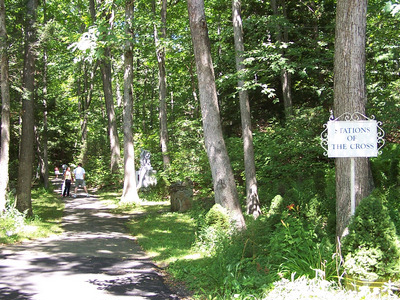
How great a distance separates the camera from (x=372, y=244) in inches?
199

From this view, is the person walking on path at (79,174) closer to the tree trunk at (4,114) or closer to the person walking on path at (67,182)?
the person walking on path at (67,182)

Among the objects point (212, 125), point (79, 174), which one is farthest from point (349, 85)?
point (79, 174)

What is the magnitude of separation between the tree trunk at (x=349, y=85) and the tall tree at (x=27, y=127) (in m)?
10.8

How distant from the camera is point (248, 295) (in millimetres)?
5504

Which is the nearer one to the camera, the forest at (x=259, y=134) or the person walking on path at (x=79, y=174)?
the forest at (x=259, y=134)

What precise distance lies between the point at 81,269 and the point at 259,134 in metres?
10.4

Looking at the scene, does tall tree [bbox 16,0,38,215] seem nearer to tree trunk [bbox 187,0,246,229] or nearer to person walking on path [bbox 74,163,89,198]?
tree trunk [bbox 187,0,246,229]

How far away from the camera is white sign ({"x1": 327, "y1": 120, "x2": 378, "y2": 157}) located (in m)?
5.79

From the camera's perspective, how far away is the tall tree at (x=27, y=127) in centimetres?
1363

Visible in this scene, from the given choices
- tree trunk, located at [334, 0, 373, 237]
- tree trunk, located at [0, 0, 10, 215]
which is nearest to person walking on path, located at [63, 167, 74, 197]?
tree trunk, located at [0, 0, 10, 215]

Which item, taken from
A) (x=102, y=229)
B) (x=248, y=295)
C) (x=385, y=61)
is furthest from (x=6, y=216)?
(x=385, y=61)

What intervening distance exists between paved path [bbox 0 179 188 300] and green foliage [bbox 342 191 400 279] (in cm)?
287

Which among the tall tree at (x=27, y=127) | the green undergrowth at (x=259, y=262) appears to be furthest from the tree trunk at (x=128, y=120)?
the green undergrowth at (x=259, y=262)


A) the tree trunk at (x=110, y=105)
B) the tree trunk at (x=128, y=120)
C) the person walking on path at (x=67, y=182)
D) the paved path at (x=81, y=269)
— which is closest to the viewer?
the paved path at (x=81, y=269)
